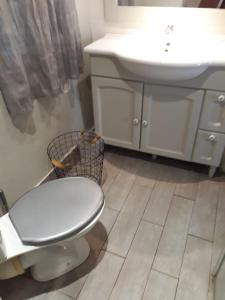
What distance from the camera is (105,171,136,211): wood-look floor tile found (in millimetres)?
1547

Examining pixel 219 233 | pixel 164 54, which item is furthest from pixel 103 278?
pixel 164 54

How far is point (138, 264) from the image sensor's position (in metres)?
1.22

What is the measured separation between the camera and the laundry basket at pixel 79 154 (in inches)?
66.8

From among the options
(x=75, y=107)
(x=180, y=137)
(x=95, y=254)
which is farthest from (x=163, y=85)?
(x=95, y=254)

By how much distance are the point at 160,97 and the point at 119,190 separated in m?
0.65

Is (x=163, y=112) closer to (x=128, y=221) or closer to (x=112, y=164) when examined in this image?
(x=112, y=164)

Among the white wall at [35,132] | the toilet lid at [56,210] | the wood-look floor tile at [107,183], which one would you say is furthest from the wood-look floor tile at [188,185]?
the white wall at [35,132]

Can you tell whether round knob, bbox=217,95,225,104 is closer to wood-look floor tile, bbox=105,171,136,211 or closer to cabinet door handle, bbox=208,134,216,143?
cabinet door handle, bbox=208,134,216,143

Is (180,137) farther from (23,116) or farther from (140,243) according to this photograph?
(23,116)

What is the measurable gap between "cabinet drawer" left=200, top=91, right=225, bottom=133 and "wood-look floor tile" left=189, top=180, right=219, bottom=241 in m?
Answer: 0.41

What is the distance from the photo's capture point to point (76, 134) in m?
1.86

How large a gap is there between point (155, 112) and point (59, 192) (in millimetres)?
785

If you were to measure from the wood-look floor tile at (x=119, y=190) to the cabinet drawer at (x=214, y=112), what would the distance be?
600mm

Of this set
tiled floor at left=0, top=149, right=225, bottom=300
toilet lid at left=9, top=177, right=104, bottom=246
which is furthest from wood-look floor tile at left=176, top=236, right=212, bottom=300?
toilet lid at left=9, top=177, right=104, bottom=246
